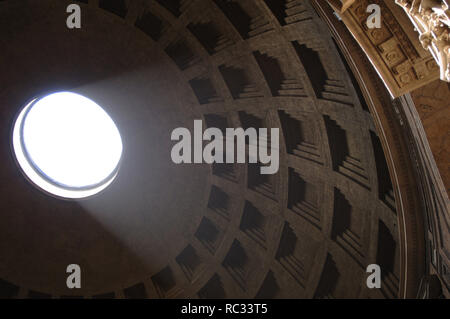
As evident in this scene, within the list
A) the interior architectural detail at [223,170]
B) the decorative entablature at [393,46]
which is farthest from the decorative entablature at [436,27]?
the interior architectural detail at [223,170]

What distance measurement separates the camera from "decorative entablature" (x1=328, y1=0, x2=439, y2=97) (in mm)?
9188

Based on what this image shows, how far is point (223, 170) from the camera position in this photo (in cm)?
2438

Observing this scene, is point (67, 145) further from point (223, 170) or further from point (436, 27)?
point (436, 27)

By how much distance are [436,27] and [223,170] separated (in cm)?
1739

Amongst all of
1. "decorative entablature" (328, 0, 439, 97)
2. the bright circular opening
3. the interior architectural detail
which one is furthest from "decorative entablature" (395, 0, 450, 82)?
the bright circular opening

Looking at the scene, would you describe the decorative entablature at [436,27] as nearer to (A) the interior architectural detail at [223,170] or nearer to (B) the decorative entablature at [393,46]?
(B) the decorative entablature at [393,46]

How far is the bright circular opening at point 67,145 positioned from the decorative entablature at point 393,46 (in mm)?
17960

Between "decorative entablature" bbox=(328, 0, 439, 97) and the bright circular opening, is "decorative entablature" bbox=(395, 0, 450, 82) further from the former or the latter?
the bright circular opening

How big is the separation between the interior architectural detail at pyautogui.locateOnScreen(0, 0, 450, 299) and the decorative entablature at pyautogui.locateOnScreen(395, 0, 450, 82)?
353cm

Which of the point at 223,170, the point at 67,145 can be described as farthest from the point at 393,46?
the point at 67,145

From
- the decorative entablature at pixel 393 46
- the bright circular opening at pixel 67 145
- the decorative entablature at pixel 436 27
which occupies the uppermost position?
the bright circular opening at pixel 67 145

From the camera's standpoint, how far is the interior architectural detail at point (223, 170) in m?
15.1
